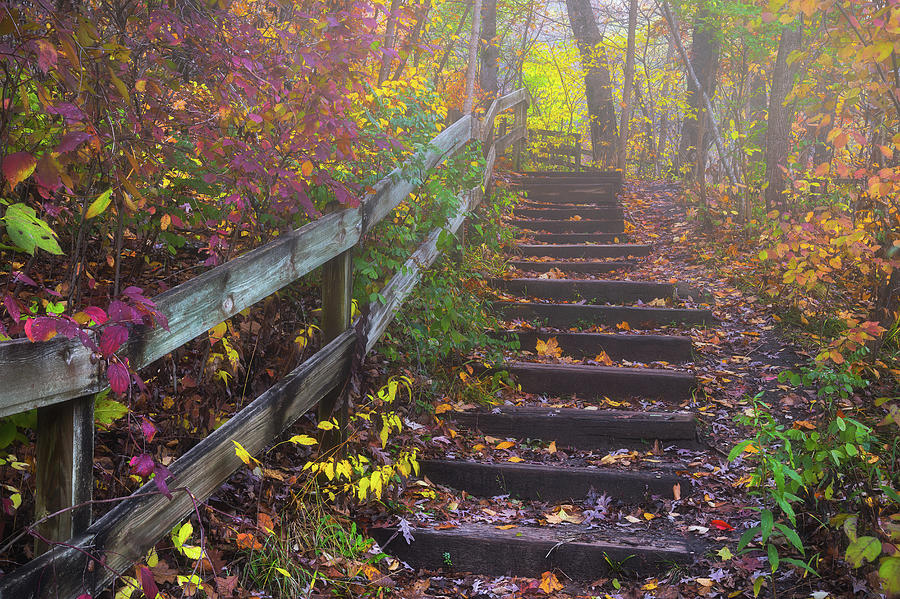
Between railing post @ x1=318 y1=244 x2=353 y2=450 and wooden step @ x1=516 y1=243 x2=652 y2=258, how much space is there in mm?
4555

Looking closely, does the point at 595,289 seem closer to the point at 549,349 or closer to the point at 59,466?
the point at 549,349

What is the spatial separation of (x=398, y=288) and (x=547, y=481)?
1.45 metres

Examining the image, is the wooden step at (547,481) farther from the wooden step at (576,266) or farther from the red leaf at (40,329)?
the wooden step at (576,266)

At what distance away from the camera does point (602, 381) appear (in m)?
4.90

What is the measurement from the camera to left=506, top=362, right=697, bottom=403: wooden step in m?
4.78

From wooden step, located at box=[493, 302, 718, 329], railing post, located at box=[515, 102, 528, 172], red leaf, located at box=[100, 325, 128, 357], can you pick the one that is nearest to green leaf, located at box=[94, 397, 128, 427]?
red leaf, located at box=[100, 325, 128, 357]

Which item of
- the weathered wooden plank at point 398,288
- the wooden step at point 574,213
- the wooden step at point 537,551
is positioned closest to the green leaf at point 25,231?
the weathered wooden plank at point 398,288

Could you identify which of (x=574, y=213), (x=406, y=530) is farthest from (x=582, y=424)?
(x=574, y=213)

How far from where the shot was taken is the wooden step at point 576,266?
286 inches

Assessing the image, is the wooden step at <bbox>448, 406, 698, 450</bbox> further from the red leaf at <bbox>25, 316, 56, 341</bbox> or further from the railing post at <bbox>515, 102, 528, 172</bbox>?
the railing post at <bbox>515, 102, 528, 172</bbox>

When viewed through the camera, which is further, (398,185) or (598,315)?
(598,315)

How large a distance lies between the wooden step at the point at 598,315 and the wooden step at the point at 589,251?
1889 mm

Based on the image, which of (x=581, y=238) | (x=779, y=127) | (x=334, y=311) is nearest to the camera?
(x=334, y=311)

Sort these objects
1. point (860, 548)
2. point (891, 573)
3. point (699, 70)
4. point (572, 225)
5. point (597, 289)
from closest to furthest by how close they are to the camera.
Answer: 1. point (891, 573)
2. point (860, 548)
3. point (597, 289)
4. point (572, 225)
5. point (699, 70)
